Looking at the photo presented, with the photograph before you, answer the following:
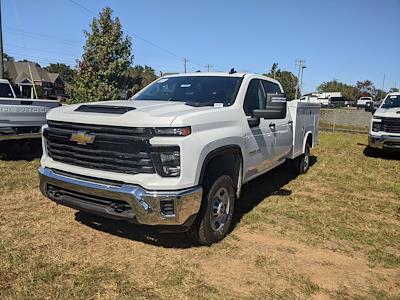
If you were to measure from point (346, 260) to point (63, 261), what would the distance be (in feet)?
9.62

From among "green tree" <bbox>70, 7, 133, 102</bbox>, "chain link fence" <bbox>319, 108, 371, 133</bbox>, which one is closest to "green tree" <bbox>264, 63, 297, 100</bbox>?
"chain link fence" <bbox>319, 108, 371, 133</bbox>

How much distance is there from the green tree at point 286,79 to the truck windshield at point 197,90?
2084 inches

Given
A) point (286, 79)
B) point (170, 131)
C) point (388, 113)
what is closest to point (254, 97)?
point (170, 131)

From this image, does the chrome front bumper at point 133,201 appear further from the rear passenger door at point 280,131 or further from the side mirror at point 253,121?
the rear passenger door at point 280,131

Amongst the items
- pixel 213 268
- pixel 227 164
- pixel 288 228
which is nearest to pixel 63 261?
pixel 213 268

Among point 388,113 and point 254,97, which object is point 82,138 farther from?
point 388,113

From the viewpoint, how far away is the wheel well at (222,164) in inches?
161

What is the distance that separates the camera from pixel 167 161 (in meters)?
3.70

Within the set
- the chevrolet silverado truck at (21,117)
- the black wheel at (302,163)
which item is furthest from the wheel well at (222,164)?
the chevrolet silverado truck at (21,117)

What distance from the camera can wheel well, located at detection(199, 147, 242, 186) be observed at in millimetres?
4093

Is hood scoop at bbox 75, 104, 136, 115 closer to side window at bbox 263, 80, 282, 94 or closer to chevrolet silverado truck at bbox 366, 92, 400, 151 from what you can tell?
side window at bbox 263, 80, 282, 94

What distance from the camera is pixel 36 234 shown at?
459cm

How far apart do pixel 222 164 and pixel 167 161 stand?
1.01 m

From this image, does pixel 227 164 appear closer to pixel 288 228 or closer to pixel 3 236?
pixel 288 228
